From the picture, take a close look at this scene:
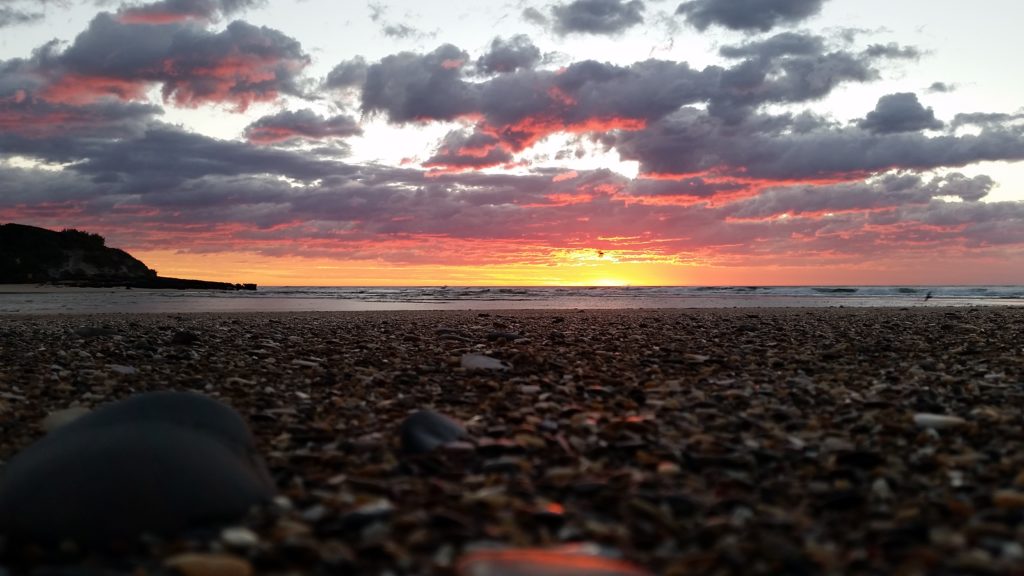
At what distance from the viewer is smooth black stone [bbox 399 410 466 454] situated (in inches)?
170

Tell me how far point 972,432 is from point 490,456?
3273 mm

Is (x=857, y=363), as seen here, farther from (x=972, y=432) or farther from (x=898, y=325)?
(x=898, y=325)

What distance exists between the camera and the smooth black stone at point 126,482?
2.88 metres

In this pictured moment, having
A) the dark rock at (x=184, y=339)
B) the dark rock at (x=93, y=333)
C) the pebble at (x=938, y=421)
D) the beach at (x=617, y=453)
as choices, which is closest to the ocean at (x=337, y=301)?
the dark rock at (x=93, y=333)

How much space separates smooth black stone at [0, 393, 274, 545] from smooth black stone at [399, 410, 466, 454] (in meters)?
0.96

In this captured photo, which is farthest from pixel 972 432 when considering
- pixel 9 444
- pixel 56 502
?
pixel 9 444

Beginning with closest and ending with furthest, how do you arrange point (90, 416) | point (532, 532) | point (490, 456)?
point (532, 532) → point (90, 416) → point (490, 456)

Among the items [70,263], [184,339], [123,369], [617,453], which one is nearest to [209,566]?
[617,453]

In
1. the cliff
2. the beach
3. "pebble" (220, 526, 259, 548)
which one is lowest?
"pebble" (220, 526, 259, 548)

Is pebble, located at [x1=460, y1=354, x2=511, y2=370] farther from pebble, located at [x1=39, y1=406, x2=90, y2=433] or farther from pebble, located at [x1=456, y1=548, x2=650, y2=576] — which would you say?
pebble, located at [x1=456, y1=548, x2=650, y2=576]

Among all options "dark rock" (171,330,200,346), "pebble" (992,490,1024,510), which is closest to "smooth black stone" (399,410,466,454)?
"pebble" (992,490,1024,510)

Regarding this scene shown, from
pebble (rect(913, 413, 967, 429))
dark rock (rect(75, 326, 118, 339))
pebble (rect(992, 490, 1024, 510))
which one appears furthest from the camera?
Result: dark rock (rect(75, 326, 118, 339))

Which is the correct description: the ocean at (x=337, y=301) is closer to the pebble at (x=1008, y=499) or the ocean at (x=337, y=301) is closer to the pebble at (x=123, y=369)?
the pebble at (x=123, y=369)

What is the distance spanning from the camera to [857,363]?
8016 mm
